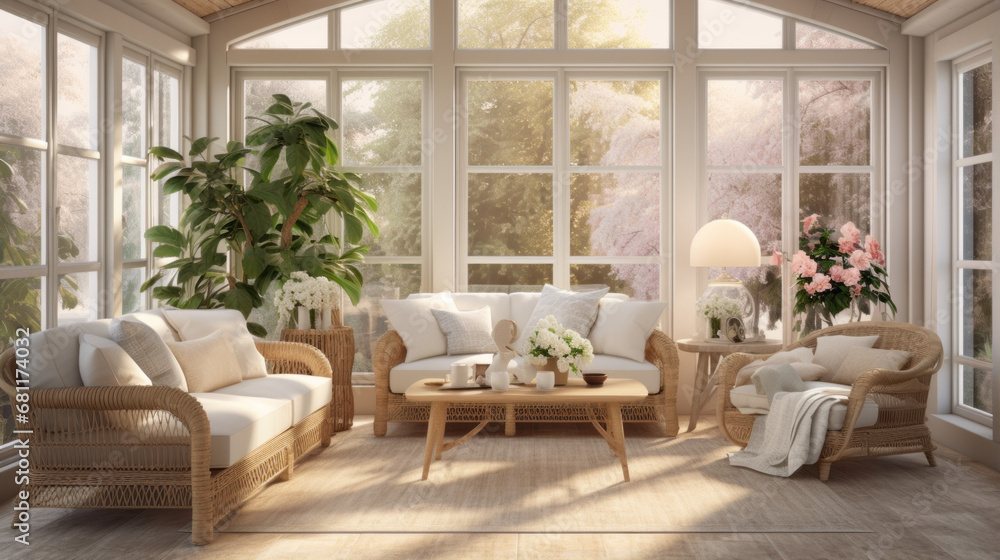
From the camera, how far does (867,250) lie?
5551 millimetres

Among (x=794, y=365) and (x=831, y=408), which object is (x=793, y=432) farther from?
(x=794, y=365)

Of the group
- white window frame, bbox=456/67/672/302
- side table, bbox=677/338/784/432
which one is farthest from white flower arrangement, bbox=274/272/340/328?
side table, bbox=677/338/784/432

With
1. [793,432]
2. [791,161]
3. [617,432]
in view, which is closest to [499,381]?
[617,432]

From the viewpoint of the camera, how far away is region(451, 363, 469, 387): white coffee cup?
14.0 feet

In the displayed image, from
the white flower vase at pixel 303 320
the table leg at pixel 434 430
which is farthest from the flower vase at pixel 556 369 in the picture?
the white flower vase at pixel 303 320

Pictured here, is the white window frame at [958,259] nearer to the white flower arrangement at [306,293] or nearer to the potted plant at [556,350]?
the potted plant at [556,350]

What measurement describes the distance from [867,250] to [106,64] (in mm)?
5009

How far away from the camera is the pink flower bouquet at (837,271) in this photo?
5.44 metres

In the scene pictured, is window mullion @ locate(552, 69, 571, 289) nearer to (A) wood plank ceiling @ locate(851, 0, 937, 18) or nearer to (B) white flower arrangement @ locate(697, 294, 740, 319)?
(B) white flower arrangement @ locate(697, 294, 740, 319)

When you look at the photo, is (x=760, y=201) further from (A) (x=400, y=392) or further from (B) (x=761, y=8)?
(A) (x=400, y=392)

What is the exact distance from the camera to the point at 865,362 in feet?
15.3

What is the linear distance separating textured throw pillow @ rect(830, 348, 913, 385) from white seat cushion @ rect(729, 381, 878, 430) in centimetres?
8

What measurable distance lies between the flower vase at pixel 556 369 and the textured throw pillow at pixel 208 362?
5.25 ft

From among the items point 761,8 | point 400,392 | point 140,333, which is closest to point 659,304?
point 400,392
